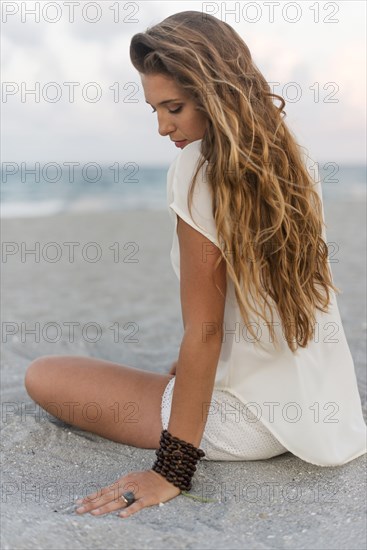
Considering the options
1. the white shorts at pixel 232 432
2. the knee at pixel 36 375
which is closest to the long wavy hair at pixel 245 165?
the white shorts at pixel 232 432

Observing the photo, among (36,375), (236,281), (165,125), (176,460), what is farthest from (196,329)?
(36,375)

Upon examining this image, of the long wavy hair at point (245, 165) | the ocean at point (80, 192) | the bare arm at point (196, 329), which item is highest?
the ocean at point (80, 192)

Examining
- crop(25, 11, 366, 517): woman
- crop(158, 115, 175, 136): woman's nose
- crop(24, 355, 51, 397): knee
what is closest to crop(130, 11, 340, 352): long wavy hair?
crop(25, 11, 366, 517): woman

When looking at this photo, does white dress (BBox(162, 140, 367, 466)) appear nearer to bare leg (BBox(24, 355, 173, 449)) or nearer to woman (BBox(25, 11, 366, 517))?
woman (BBox(25, 11, 366, 517))

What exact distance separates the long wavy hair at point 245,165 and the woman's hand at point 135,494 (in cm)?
53

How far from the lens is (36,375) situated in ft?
9.14

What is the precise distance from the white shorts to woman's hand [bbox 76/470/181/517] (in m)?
0.28

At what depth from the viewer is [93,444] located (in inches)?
105

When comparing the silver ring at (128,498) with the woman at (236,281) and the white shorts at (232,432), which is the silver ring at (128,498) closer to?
the woman at (236,281)

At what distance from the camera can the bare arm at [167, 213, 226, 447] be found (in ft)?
6.86

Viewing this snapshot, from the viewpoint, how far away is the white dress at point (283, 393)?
2.31 meters

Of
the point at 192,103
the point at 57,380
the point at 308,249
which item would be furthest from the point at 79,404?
the point at 192,103

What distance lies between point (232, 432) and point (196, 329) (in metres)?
0.47

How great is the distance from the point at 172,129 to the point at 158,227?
8851 millimetres
